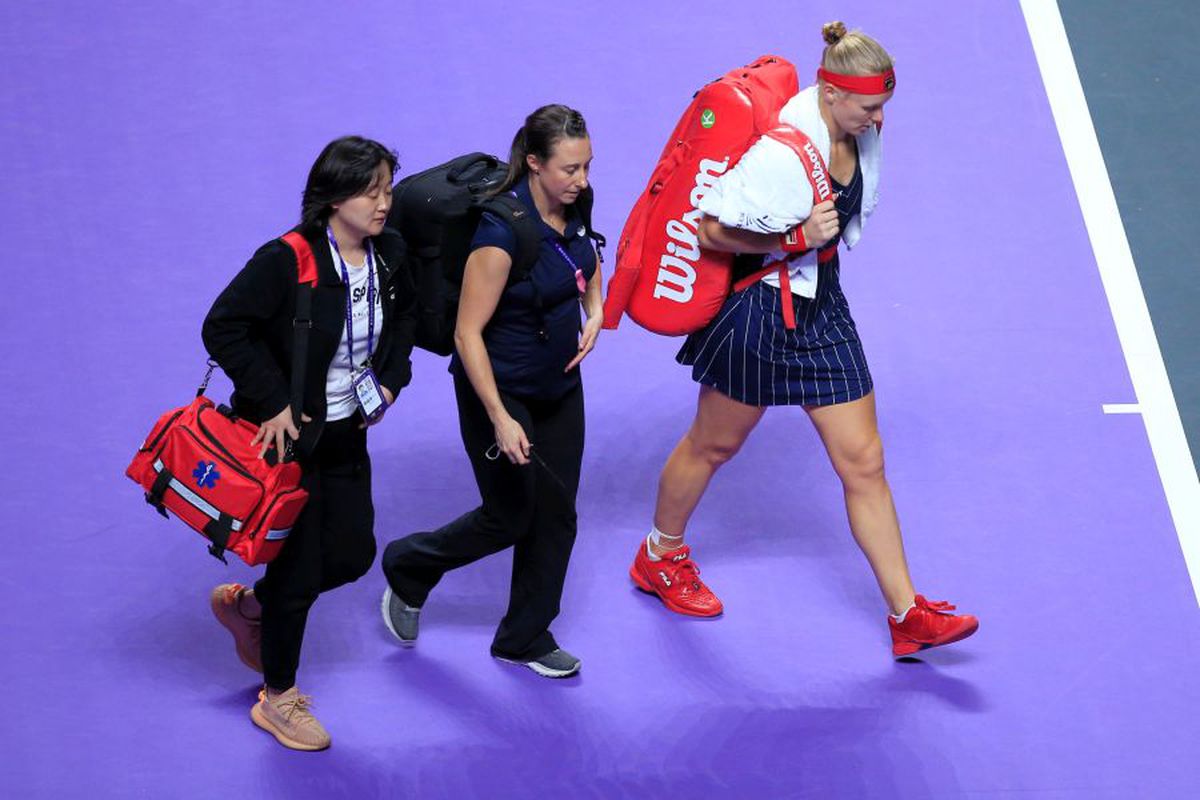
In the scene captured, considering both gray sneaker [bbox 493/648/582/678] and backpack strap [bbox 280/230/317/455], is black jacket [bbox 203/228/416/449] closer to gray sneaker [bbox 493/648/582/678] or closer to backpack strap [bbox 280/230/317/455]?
backpack strap [bbox 280/230/317/455]

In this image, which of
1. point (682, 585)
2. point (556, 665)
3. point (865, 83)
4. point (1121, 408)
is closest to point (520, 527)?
point (556, 665)

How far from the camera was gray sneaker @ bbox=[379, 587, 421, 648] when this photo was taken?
22.0 feet

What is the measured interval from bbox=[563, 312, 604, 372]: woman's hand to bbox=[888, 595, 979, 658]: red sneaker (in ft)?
4.94

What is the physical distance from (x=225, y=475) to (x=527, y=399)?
1.08 m

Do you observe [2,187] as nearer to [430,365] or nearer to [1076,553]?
[430,365]

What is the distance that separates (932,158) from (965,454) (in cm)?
190

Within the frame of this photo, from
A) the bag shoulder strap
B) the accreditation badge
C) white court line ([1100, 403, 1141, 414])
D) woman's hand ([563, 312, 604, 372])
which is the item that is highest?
the bag shoulder strap

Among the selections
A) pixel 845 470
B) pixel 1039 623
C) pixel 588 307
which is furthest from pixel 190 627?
pixel 1039 623

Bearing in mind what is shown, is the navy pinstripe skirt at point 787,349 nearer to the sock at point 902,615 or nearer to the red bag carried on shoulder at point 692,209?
the red bag carried on shoulder at point 692,209

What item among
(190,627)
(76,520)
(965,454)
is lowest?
(965,454)

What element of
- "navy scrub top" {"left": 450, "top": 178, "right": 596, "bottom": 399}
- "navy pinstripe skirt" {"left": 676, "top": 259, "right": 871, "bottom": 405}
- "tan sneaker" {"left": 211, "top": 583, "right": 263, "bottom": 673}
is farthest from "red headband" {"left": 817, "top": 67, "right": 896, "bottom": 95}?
"tan sneaker" {"left": 211, "top": 583, "right": 263, "bottom": 673}

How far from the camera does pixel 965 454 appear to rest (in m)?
7.52

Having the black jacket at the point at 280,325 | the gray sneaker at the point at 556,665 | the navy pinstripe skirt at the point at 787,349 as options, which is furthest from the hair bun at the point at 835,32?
the gray sneaker at the point at 556,665

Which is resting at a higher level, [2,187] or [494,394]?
[2,187]
